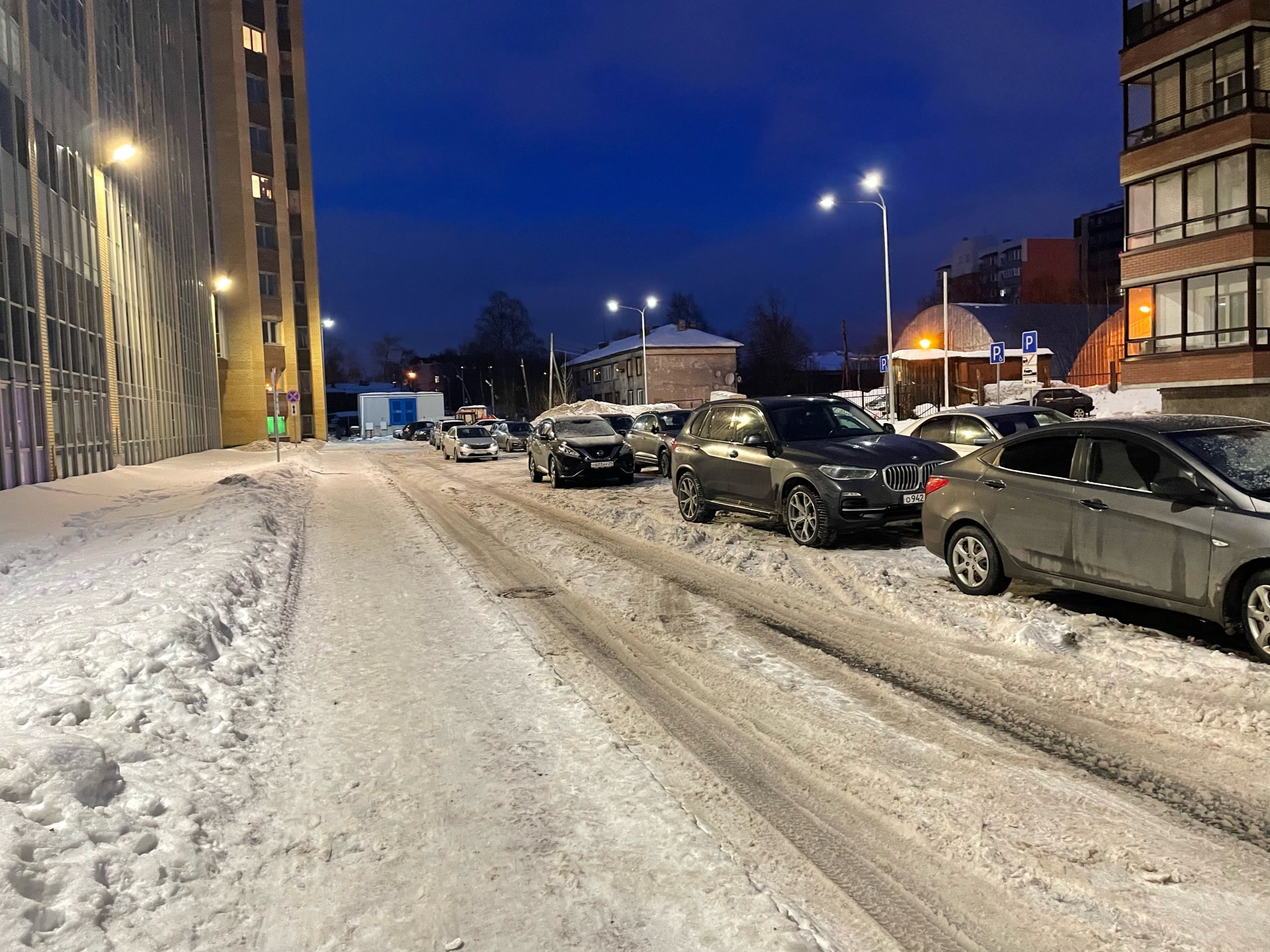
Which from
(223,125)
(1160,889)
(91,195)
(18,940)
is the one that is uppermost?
(223,125)

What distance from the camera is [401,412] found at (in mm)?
85188

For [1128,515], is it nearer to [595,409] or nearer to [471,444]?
[471,444]

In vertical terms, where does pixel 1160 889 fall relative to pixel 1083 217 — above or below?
below

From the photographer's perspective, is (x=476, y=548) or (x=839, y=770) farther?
(x=476, y=548)

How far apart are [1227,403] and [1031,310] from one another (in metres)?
39.0

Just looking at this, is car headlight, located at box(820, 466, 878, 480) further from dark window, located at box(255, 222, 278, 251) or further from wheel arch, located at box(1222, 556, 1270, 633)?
dark window, located at box(255, 222, 278, 251)

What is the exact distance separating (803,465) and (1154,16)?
1125 inches

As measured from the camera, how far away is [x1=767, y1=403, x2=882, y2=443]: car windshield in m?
11.8

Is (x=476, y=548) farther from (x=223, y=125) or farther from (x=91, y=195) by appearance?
(x=223, y=125)

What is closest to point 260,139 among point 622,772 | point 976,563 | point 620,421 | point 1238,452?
point 620,421

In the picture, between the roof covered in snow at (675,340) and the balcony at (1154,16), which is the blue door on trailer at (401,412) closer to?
the roof covered in snow at (675,340)

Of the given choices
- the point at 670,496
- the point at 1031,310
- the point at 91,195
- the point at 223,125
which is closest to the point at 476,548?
the point at 670,496

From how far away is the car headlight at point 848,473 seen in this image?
10367mm

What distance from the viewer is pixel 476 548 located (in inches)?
464
